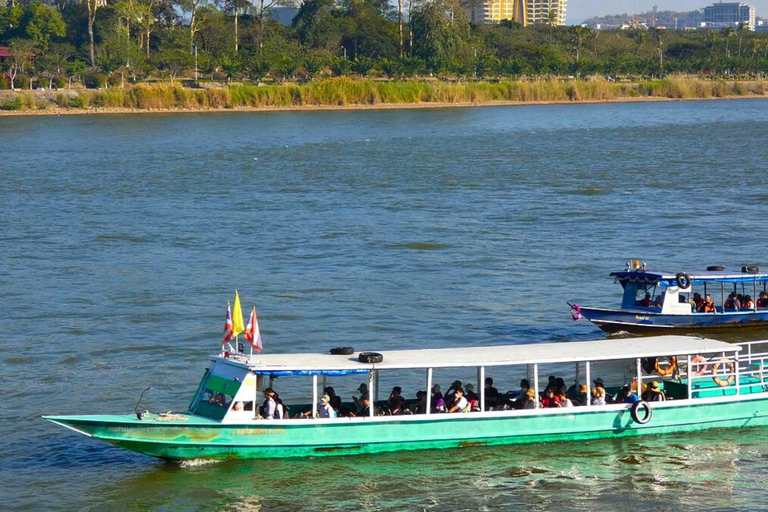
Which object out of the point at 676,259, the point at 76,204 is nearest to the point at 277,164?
the point at 76,204

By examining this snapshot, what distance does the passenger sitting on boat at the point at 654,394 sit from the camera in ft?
68.3

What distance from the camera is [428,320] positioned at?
3025 cm

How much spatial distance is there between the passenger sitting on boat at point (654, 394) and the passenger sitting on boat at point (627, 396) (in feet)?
0.91

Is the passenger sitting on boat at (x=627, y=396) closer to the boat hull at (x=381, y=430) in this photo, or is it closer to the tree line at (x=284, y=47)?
the boat hull at (x=381, y=430)

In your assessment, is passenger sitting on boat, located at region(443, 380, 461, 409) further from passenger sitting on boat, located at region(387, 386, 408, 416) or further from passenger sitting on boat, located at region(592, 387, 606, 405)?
passenger sitting on boat, located at region(592, 387, 606, 405)

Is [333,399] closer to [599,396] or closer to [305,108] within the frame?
[599,396]

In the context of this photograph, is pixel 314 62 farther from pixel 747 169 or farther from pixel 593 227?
pixel 593 227

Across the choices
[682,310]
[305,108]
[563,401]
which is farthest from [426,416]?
[305,108]

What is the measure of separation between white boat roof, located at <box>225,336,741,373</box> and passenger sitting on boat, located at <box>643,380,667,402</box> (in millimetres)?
636

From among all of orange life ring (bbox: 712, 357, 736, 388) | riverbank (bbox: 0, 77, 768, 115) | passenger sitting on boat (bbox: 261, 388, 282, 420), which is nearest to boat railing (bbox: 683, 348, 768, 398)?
orange life ring (bbox: 712, 357, 736, 388)

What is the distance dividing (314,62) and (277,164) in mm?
62950

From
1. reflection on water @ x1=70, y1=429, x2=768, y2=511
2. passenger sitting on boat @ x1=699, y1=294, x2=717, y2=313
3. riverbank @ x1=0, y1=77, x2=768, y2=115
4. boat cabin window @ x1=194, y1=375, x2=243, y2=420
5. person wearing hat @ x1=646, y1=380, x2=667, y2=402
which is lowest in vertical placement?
reflection on water @ x1=70, y1=429, x2=768, y2=511

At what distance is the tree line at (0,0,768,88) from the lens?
408ft

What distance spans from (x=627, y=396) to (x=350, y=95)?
10929 cm
